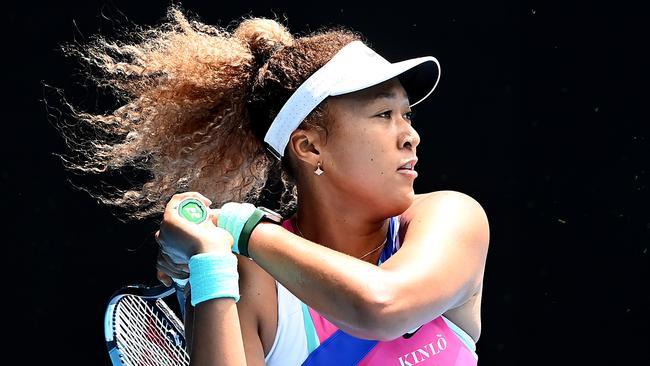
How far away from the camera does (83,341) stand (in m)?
4.01

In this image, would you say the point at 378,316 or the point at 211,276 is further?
the point at 211,276

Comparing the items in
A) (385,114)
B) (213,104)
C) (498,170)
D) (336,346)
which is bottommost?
(498,170)

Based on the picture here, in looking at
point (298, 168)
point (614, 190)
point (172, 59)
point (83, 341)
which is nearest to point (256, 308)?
point (298, 168)

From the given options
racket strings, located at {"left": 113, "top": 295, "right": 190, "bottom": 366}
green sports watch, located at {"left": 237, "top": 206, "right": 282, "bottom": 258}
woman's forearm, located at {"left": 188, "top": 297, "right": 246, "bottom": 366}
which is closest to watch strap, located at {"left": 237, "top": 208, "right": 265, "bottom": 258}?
green sports watch, located at {"left": 237, "top": 206, "right": 282, "bottom": 258}

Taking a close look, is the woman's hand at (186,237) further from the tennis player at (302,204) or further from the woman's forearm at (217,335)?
the woman's forearm at (217,335)

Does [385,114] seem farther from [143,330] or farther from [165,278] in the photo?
[143,330]

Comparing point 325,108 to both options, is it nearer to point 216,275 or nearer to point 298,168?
point 298,168

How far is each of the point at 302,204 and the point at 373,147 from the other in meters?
0.32

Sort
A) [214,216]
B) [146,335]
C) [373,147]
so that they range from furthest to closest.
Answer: [146,335] → [373,147] → [214,216]

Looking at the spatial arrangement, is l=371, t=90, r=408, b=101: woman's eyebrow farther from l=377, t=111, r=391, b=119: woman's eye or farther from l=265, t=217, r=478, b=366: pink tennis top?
l=265, t=217, r=478, b=366: pink tennis top

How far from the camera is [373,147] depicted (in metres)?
2.73

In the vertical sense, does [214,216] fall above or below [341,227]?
above

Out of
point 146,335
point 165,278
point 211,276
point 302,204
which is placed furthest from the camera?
point 146,335

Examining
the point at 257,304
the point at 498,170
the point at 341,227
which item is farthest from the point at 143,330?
the point at 498,170
